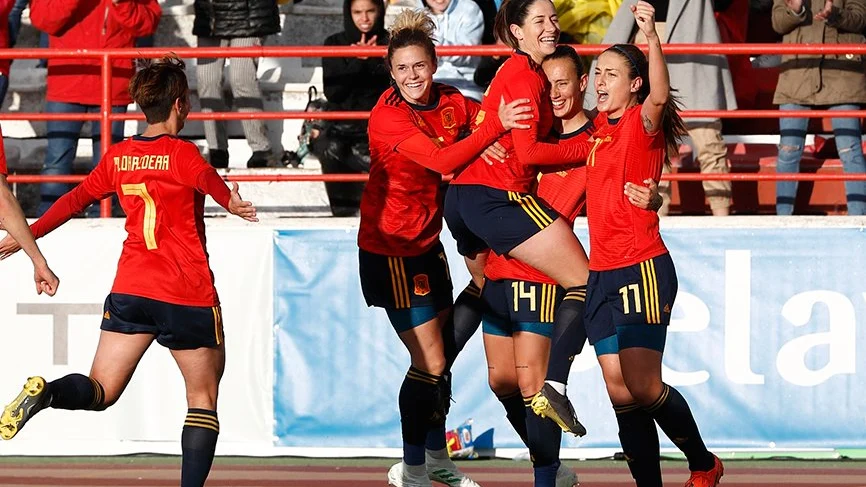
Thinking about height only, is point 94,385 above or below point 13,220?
below

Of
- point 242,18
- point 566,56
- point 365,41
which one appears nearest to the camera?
point 566,56

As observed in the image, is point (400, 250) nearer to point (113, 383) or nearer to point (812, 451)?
point (113, 383)

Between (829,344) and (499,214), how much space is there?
3154 mm

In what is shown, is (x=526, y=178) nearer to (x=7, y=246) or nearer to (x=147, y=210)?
(x=147, y=210)

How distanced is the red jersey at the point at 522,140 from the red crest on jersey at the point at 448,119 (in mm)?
183

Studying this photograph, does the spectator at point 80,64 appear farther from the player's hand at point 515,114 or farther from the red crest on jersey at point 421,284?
the player's hand at point 515,114

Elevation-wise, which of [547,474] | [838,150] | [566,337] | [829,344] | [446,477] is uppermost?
[838,150]

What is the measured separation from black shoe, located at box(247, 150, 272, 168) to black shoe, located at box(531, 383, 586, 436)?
476 centimetres

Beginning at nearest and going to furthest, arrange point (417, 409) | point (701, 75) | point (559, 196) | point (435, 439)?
1. point (559, 196)
2. point (417, 409)
3. point (435, 439)
4. point (701, 75)

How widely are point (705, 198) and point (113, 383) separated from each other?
17.2 feet

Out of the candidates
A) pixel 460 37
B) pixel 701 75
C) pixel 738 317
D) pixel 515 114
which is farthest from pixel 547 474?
pixel 460 37

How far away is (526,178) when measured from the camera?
7055 mm

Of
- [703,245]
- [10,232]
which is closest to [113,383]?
[10,232]

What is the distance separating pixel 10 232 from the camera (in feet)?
21.1
